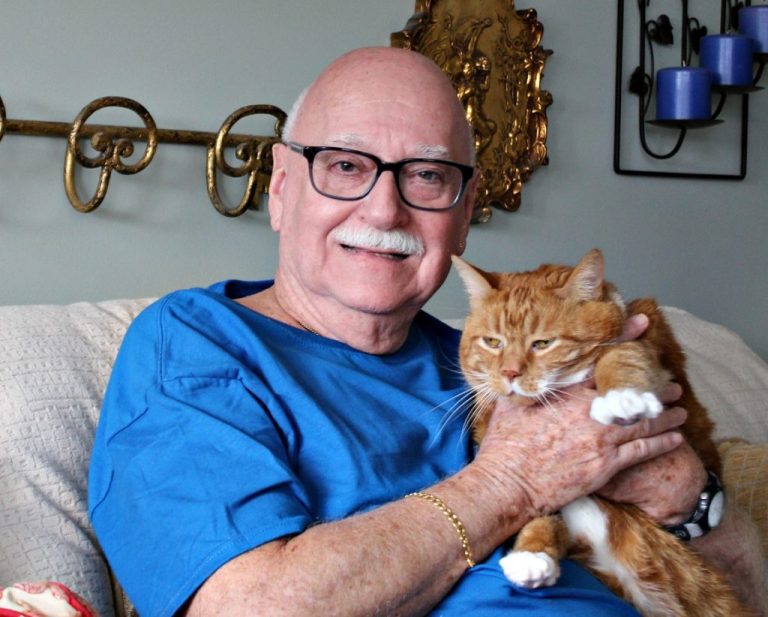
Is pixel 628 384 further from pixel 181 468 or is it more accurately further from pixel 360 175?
pixel 181 468

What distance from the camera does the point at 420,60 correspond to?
1.57 m

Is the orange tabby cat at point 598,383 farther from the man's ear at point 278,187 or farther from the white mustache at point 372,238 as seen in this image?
the man's ear at point 278,187

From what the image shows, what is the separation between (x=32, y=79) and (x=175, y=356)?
0.87 meters

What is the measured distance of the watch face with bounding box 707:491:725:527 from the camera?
148cm

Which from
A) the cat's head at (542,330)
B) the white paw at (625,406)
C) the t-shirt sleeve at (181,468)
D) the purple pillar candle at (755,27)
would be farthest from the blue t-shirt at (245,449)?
the purple pillar candle at (755,27)

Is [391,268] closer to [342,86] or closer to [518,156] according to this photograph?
[342,86]

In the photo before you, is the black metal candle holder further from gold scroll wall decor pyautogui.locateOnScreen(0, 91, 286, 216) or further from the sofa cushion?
the sofa cushion

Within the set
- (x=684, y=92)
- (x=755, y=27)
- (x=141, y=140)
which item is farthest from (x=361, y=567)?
(x=755, y=27)

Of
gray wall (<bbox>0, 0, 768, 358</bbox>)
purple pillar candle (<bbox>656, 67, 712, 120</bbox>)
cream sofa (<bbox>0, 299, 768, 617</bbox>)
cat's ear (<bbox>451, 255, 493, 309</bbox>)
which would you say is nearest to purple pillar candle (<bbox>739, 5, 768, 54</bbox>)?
purple pillar candle (<bbox>656, 67, 712, 120</bbox>)

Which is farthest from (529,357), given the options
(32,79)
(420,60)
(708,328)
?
(708,328)

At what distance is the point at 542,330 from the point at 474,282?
158mm

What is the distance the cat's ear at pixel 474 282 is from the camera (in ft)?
5.06

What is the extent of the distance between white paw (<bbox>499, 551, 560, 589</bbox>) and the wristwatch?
28cm

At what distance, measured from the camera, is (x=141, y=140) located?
2.01 meters
